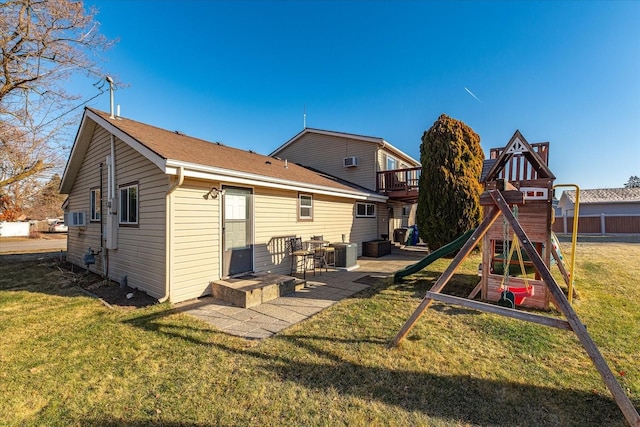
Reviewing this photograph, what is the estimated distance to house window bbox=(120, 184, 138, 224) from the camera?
649cm

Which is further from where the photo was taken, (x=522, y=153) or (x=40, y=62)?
(x=40, y=62)

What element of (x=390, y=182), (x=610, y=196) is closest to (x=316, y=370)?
(x=390, y=182)

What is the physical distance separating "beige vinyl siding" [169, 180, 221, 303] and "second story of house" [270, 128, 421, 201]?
30.0ft

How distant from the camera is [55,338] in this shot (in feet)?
13.2

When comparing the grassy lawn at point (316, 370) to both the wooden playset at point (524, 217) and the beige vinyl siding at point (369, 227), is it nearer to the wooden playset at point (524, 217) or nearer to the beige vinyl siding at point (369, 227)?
the wooden playset at point (524, 217)

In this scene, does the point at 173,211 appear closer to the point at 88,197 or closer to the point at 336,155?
the point at 88,197

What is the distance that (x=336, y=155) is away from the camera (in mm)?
14953

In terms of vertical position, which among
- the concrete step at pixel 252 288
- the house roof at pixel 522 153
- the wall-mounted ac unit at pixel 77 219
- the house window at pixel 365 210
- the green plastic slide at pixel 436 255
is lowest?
the concrete step at pixel 252 288

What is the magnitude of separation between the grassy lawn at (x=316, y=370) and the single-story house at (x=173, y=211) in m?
1.18

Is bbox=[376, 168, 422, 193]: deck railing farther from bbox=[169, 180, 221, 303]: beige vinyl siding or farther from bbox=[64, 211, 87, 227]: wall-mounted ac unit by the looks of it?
bbox=[64, 211, 87, 227]: wall-mounted ac unit

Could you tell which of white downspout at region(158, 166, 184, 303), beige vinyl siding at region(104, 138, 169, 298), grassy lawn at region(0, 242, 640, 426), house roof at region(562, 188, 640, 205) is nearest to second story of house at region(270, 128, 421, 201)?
grassy lawn at region(0, 242, 640, 426)

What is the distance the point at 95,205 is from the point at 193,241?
5.29 meters

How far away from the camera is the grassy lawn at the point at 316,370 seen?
8.17 feet

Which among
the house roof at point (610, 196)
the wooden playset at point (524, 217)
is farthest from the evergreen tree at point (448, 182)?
the house roof at point (610, 196)
